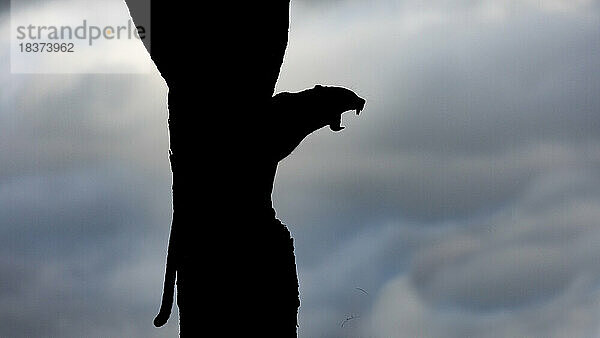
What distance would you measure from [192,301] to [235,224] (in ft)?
1.52

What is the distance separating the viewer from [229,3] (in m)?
4.60

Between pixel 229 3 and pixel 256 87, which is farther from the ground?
pixel 229 3

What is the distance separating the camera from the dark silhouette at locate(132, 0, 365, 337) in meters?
4.50

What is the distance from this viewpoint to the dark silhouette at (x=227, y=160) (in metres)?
4.50

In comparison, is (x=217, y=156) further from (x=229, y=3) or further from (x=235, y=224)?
(x=229, y=3)

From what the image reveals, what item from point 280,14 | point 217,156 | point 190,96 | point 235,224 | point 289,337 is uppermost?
point 280,14

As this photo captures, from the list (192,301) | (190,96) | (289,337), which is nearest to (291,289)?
(289,337)

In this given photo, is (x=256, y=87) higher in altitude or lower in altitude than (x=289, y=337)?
higher

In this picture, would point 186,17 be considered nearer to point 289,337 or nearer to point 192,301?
point 192,301

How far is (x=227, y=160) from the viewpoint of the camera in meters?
4.54

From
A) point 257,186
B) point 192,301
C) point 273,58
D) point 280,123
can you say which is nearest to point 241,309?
point 192,301

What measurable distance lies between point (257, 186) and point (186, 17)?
3.23ft

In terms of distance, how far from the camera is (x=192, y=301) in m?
4.53

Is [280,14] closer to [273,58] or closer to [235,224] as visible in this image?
[273,58]
